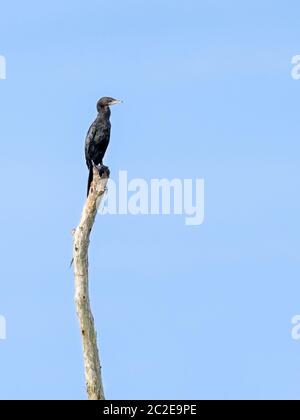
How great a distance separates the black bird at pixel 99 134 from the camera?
28500 millimetres

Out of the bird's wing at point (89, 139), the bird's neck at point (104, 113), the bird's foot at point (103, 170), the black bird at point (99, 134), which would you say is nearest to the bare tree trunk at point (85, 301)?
the bird's foot at point (103, 170)

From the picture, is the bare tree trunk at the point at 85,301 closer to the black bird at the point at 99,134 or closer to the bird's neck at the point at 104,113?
the black bird at the point at 99,134

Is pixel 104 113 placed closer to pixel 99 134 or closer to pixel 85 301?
pixel 99 134

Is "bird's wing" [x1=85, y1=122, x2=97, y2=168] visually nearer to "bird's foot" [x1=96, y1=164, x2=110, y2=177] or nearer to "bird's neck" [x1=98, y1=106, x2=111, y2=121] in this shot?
"bird's neck" [x1=98, y1=106, x2=111, y2=121]

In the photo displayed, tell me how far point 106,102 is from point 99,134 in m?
Result: 0.60

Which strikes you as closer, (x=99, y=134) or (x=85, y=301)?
(x=85, y=301)

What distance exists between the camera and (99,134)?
28.7 metres

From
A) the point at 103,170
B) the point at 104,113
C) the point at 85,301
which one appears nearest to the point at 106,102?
the point at 104,113

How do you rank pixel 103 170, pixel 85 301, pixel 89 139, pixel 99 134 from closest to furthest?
pixel 85 301
pixel 103 170
pixel 89 139
pixel 99 134

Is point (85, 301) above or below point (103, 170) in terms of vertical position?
below
